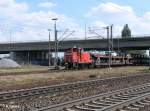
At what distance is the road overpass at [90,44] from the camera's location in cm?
10268

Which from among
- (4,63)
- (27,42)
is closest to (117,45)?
(27,42)

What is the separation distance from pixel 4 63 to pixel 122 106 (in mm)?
65093

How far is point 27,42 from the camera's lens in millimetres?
124625

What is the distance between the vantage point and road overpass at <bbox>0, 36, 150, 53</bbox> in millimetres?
102681

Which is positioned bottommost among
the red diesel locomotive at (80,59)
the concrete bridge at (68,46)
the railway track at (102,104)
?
the railway track at (102,104)

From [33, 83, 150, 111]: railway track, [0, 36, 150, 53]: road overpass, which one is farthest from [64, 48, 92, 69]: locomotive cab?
[0, 36, 150, 53]: road overpass

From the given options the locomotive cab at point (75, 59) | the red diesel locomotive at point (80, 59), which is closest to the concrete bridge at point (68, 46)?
the red diesel locomotive at point (80, 59)

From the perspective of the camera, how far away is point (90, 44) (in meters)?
111

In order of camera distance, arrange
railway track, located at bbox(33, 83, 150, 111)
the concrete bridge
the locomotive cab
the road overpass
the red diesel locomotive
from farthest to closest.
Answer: the concrete bridge → the road overpass → the red diesel locomotive → the locomotive cab → railway track, located at bbox(33, 83, 150, 111)

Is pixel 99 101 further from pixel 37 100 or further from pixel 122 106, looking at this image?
pixel 37 100

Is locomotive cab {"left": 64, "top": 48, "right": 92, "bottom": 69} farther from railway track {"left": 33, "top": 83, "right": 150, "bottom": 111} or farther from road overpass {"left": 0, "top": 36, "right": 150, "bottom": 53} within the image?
road overpass {"left": 0, "top": 36, "right": 150, "bottom": 53}

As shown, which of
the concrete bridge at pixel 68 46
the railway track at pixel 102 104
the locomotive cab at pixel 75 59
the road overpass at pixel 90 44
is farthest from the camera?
the concrete bridge at pixel 68 46

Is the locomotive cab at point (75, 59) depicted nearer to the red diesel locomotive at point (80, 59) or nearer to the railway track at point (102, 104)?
the red diesel locomotive at point (80, 59)

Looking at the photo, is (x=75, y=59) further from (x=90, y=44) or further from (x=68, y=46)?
(x=68, y=46)
